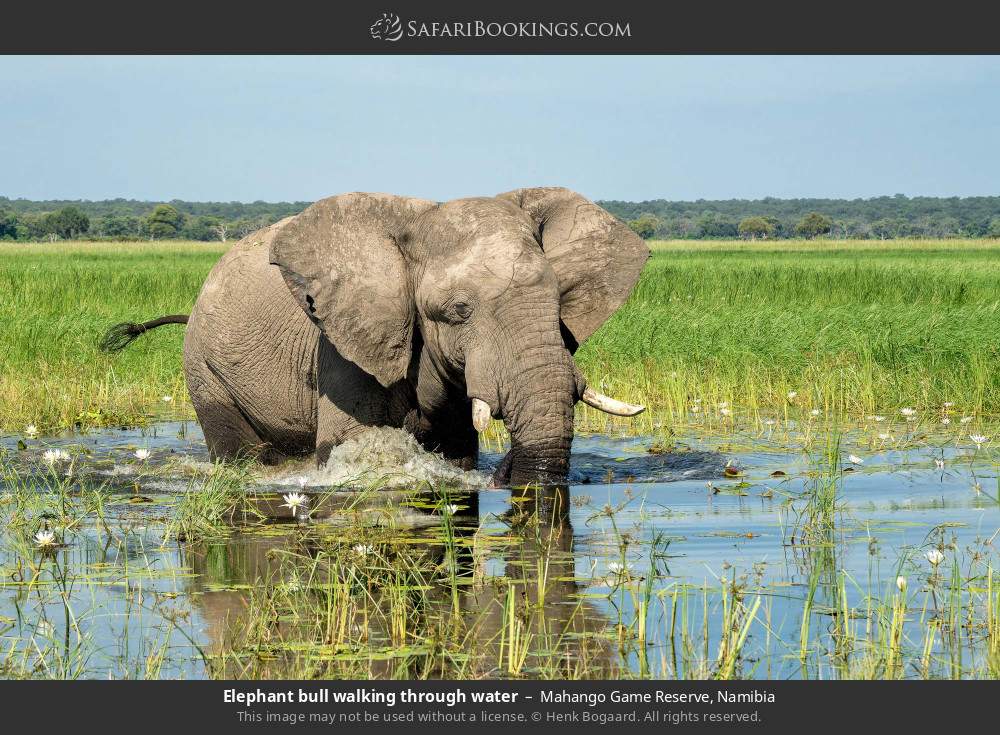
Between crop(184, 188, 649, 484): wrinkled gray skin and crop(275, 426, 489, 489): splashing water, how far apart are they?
0.31 ft

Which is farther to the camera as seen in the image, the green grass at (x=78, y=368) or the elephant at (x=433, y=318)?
the green grass at (x=78, y=368)

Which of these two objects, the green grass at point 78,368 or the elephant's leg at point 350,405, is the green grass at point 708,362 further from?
the elephant's leg at point 350,405

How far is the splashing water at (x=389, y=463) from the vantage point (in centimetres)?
870

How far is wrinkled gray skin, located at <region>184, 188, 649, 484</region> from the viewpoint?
8102 mm

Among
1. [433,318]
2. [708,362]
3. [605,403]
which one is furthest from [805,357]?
[433,318]

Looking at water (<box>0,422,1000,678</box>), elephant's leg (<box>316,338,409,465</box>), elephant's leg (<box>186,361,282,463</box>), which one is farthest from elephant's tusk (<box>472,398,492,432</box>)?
elephant's leg (<box>186,361,282,463</box>)

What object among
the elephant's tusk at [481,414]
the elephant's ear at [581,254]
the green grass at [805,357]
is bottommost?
the elephant's tusk at [481,414]


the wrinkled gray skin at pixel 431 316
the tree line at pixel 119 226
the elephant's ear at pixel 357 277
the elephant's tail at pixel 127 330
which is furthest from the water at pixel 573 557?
the tree line at pixel 119 226

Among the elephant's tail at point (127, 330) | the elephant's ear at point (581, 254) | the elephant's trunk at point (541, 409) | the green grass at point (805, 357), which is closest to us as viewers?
the elephant's trunk at point (541, 409)

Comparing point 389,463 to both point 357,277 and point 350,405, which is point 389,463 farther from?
point 357,277

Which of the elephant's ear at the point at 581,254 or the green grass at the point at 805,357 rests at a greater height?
the elephant's ear at the point at 581,254

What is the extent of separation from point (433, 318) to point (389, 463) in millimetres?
961

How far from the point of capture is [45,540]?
6527 millimetres

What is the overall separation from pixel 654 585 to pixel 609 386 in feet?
27.4
